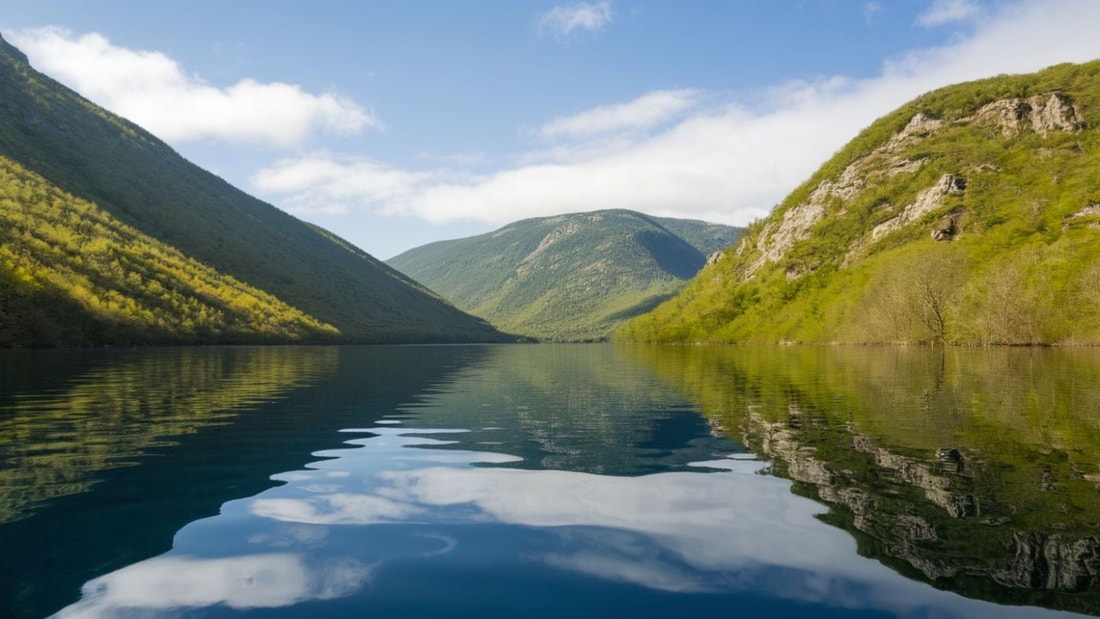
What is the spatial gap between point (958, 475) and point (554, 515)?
10.0m

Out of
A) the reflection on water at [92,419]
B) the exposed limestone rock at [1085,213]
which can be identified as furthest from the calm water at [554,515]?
the exposed limestone rock at [1085,213]

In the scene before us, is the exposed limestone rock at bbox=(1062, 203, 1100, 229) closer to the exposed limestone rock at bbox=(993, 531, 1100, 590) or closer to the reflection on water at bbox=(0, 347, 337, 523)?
the reflection on water at bbox=(0, 347, 337, 523)

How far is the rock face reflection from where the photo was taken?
31.3 ft

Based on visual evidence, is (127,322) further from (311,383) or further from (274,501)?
(274,501)

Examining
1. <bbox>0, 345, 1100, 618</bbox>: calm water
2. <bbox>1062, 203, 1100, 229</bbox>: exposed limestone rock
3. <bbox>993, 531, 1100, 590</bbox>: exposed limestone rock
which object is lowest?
<bbox>0, 345, 1100, 618</bbox>: calm water

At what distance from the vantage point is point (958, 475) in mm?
15516

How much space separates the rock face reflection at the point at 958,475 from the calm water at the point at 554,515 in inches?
3.0

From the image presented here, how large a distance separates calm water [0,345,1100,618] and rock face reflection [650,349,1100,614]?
75 mm

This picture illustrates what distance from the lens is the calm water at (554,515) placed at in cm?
880

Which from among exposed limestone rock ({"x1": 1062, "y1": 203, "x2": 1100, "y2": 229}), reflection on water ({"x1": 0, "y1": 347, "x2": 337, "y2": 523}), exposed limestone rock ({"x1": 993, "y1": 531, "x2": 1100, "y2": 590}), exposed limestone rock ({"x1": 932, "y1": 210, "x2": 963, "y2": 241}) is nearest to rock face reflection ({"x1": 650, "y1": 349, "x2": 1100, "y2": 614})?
exposed limestone rock ({"x1": 993, "y1": 531, "x2": 1100, "y2": 590})

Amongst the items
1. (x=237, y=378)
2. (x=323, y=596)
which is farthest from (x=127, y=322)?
(x=323, y=596)

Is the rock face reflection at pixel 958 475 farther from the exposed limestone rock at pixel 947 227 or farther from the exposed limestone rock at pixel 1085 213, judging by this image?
the exposed limestone rock at pixel 947 227

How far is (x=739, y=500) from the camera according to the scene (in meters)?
14.1

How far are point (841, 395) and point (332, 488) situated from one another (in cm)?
3045
